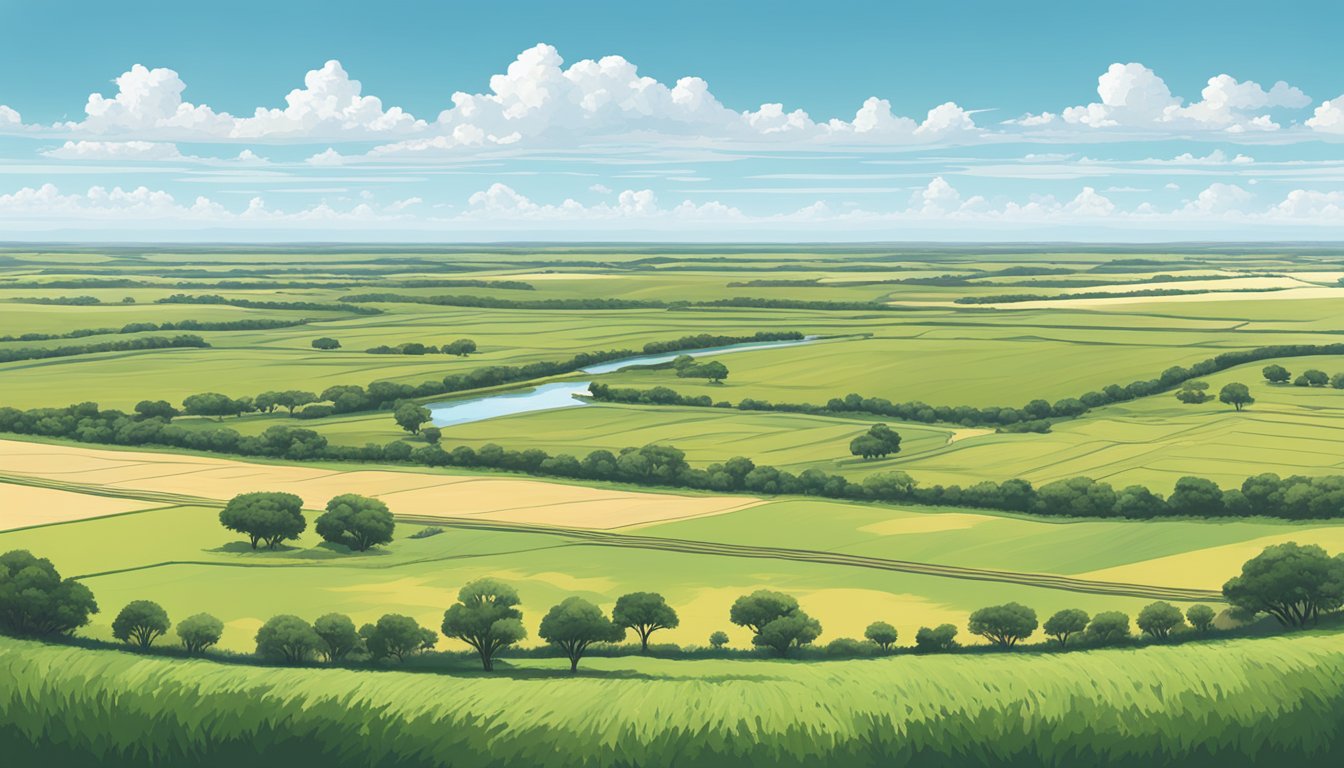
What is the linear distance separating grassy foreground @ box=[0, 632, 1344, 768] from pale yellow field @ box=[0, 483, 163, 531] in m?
33.2

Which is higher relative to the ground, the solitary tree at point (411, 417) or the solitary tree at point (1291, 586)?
the solitary tree at point (1291, 586)

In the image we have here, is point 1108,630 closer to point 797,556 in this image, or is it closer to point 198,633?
point 797,556

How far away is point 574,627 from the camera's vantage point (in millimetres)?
56250

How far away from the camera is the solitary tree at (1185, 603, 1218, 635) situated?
60.3 meters

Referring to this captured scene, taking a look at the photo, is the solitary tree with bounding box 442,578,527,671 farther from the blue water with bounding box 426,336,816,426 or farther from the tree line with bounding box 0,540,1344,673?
the blue water with bounding box 426,336,816,426

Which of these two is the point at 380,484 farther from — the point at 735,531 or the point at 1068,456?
the point at 1068,456

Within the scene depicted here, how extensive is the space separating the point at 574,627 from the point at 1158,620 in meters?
24.9

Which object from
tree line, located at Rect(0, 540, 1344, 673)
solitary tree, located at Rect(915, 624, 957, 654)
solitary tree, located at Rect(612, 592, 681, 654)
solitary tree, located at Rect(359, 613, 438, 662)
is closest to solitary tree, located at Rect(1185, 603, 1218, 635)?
tree line, located at Rect(0, 540, 1344, 673)

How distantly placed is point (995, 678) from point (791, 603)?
9836mm

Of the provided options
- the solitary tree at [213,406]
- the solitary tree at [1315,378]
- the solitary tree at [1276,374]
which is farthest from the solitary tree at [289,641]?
the solitary tree at [1315,378]

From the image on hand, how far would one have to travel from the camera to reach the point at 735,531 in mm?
84438

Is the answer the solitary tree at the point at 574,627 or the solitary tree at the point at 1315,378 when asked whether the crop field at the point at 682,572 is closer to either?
the solitary tree at the point at 574,627

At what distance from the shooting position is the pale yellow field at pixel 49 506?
3374 inches

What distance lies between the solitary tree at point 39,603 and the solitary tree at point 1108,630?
42.9 metres
